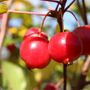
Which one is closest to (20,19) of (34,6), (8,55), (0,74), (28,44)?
(34,6)

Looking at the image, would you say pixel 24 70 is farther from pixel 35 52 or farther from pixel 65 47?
pixel 65 47

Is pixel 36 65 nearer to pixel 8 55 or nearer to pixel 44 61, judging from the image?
pixel 44 61

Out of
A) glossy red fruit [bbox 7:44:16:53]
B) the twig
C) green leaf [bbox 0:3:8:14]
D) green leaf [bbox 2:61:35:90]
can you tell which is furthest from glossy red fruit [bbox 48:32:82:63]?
glossy red fruit [bbox 7:44:16:53]

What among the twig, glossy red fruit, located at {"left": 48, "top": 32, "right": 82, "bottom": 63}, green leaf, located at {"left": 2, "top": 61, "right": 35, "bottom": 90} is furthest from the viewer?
green leaf, located at {"left": 2, "top": 61, "right": 35, "bottom": 90}

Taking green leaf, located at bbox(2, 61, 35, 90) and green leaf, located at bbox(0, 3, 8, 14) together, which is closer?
green leaf, located at bbox(0, 3, 8, 14)

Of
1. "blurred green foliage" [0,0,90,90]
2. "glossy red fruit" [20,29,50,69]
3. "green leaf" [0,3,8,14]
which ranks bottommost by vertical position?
"blurred green foliage" [0,0,90,90]

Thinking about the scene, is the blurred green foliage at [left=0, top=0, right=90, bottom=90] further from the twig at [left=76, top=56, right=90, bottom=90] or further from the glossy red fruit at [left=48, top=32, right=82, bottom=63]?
the glossy red fruit at [left=48, top=32, right=82, bottom=63]

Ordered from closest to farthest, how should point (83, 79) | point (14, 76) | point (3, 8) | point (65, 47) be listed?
point (65, 47) < point (3, 8) < point (83, 79) < point (14, 76)

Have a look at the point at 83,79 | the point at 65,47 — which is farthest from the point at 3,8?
the point at 83,79
